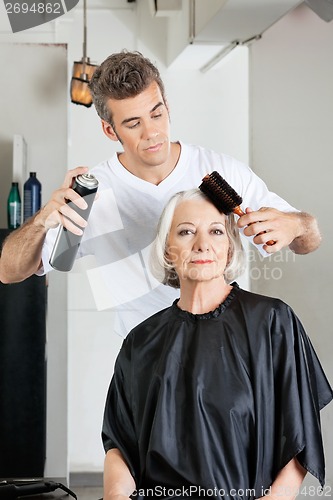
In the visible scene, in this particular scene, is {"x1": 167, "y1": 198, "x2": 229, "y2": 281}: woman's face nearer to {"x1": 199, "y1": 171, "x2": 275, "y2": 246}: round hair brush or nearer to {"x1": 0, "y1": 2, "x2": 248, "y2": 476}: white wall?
{"x1": 199, "y1": 171, "x2": 275, "y2": 246}: round hair brush

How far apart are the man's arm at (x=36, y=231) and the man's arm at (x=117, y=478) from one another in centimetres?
61

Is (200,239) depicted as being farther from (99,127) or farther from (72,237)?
(99,127)

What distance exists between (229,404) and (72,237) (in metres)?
0.65

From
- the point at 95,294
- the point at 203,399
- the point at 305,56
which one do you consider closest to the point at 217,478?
the point at 203,399

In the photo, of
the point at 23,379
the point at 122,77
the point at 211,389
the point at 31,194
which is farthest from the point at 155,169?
the point at 23,379

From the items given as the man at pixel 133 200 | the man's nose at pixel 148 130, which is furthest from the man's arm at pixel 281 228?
the man's nose at pixel 148 130

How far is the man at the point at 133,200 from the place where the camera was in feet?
6.97

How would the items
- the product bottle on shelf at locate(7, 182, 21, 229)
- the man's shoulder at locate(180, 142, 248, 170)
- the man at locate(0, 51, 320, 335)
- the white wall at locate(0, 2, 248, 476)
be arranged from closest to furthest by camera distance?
the man at locate(0, 51, 320, 335), the man's shoulder at locate(180, 142, 248, 170), the white wall at locate(0, 2, 248, 476), the product bottle on shelf at locate(7, 182, 21, 229)

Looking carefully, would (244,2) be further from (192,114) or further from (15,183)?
(15,183)

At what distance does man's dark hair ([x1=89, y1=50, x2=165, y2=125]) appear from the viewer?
2.12 meters

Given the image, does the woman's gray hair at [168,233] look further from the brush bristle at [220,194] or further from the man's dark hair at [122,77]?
the man's dark hair at [122,77]

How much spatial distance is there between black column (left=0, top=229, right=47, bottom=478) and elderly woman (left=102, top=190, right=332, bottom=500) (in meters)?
1.03

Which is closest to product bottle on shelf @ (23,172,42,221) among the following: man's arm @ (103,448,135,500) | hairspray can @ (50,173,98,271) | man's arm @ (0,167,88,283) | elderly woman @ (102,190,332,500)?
man's arm @ (0,167,88,283)

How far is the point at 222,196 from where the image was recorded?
6.61ft
